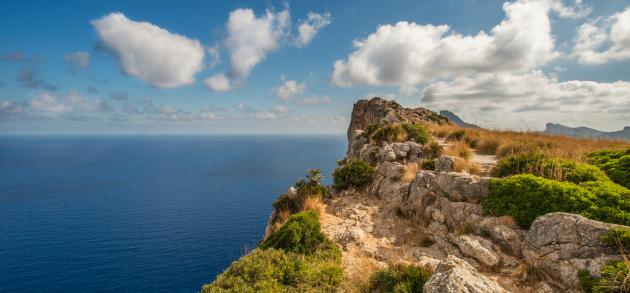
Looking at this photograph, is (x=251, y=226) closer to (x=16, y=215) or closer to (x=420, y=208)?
(x=420, y=208)

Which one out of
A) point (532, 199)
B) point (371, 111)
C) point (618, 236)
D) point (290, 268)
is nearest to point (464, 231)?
point (532, 199)

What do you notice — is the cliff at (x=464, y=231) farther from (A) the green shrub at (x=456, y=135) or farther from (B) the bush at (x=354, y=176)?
(A) the green shrub at (x=456, y=135)

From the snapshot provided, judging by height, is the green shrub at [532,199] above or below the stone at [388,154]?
below

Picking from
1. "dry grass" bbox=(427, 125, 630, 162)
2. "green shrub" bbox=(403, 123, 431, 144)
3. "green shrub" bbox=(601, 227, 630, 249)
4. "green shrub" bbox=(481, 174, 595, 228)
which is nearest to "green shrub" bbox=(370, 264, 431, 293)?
"green shrub" bbox=(601, 227, 630, 249)

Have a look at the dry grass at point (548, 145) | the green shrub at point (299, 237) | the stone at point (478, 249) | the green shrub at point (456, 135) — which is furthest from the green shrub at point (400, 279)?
the green shrub at point (456, 135)

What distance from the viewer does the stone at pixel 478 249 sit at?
8.15 m

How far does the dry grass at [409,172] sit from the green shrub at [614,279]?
1046 centimetres

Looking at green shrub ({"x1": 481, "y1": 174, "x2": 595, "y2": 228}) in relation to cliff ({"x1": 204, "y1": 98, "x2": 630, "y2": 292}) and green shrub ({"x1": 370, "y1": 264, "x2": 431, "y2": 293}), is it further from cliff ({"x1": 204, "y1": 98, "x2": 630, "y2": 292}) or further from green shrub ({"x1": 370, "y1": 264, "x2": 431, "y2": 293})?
green shrub ({"x1": 370, "y1": 264, "x2": 431, "y2": 293})

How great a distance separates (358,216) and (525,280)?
340 inches

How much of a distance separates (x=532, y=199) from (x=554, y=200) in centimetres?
61

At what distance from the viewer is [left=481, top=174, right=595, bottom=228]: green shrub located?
8.35 meters

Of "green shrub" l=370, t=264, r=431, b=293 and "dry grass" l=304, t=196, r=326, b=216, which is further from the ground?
"green shrub" l=370, t=264, r=431, b=293

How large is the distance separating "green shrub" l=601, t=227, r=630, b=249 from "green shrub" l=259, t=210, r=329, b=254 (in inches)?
351

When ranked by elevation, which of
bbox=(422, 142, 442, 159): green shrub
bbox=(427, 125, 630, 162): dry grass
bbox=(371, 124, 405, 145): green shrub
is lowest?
bbox=(422, 142, 442, 159): green shrub
